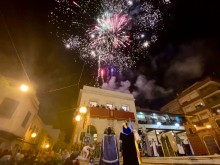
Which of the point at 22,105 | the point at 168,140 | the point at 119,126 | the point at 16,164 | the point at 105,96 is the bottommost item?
the point at 16,164

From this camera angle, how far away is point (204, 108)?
30.0 meters

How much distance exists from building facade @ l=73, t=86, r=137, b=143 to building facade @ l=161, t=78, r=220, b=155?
1176 cm

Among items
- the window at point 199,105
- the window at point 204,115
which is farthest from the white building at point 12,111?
the window at point 199,105

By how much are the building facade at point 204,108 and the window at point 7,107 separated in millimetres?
26660

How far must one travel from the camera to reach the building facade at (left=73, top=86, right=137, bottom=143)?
58.9 feet

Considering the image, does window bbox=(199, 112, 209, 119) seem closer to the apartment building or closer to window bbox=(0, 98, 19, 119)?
the apartment building

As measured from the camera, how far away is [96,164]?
8695 millimetres

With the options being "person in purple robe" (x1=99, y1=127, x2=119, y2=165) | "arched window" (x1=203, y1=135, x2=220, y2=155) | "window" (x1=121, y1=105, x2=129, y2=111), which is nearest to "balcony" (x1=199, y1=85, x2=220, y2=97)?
"arched window" (x1=203, y1=135, x2=220, y2=155)

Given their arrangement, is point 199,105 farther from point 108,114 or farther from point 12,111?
point 12,111

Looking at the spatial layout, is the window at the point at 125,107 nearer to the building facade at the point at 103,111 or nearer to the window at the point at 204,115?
the building facade at the point at 103,111

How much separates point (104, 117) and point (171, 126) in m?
14.2

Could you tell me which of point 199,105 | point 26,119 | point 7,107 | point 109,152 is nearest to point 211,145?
point 199,105

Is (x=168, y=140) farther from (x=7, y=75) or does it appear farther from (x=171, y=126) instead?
(x=7, y=75)

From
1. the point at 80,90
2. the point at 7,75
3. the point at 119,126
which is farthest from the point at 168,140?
the point at 7,75
